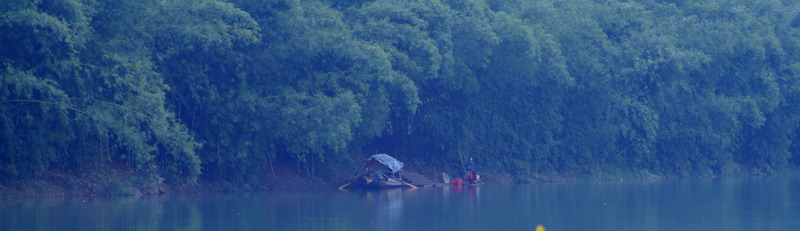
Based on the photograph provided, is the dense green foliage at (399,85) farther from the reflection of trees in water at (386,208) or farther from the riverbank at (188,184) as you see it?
the reflection of trees in water at (386,208)

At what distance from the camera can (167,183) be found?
92.7ft

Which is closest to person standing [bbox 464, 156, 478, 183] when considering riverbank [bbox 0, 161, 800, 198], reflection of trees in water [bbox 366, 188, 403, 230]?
riverbank [bbox 0, 161, 800, 198]

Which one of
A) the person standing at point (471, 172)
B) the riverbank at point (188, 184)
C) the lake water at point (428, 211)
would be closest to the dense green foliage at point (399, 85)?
the riverbank at point (188, 184)

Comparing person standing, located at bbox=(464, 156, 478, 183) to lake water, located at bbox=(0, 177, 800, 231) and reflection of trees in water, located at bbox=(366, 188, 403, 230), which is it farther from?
lake water, located at bbox=(0, 177, 800, 231)

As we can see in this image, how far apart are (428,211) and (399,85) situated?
8963mm

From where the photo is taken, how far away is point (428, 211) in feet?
71.6

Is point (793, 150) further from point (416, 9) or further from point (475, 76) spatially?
point (416, 9)

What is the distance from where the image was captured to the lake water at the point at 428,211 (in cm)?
1870

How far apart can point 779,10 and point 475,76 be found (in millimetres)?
16110

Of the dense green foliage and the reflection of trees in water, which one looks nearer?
the reflection of trees in water

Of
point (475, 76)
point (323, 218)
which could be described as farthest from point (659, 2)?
point (323, 218)

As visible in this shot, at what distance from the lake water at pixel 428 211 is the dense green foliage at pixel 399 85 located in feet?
6.03

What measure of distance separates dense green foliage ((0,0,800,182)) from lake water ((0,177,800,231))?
184cm

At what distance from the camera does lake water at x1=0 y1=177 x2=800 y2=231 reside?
18.7 metres
